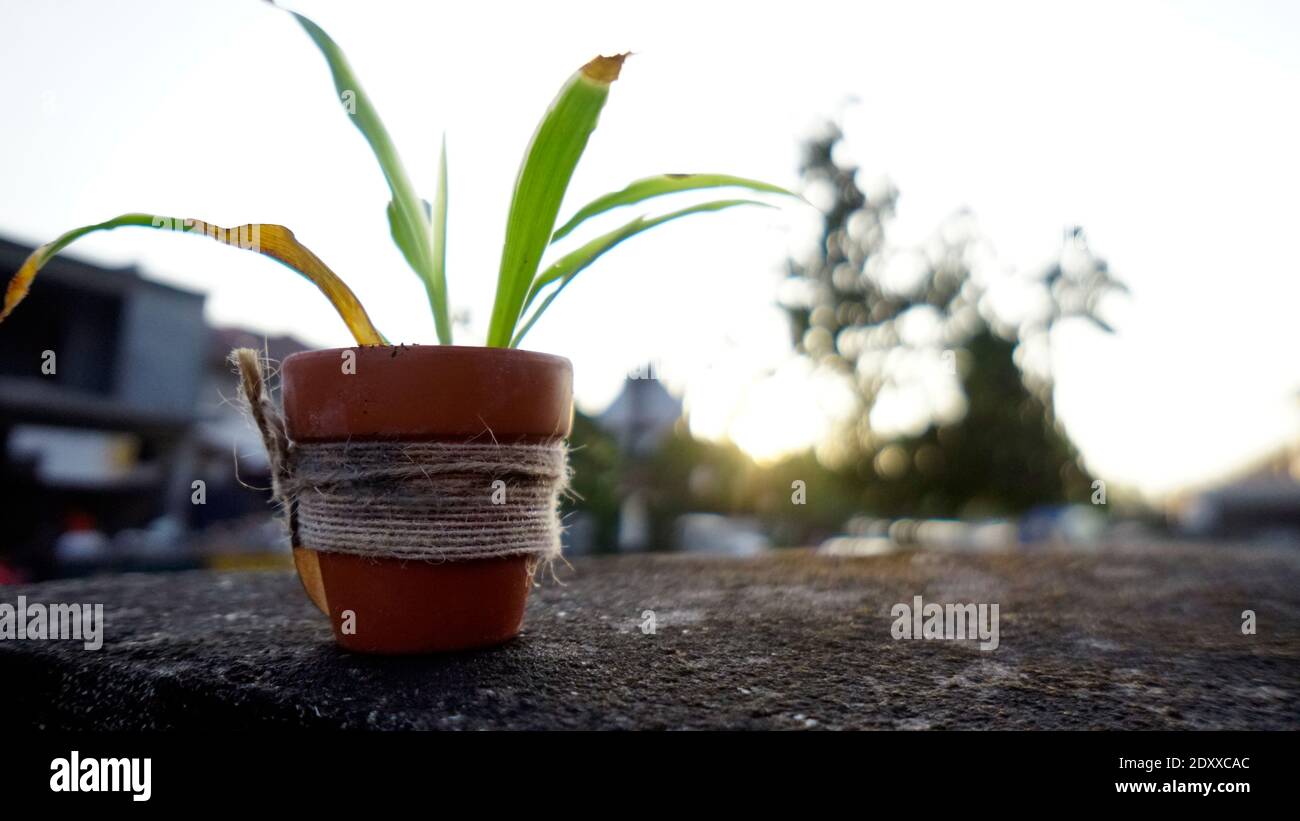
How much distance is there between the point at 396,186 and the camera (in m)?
1.03

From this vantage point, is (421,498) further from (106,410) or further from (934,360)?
(106,410)

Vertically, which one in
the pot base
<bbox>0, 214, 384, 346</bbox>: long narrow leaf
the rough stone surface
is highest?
<bbox>0, 214, 384, 346</bbox>: long narrow leaf

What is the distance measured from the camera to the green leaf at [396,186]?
98cm

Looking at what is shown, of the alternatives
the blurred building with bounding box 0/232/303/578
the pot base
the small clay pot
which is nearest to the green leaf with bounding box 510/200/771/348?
the small clay pot

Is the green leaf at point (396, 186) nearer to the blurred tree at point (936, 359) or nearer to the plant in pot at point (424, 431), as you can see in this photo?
the plant in pot at point (424, 431)

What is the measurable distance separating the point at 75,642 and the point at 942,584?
1.41 m

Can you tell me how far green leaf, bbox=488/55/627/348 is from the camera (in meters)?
0.93

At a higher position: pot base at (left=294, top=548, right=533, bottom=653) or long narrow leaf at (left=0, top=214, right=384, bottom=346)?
long narrow leaf at (left=0, top=214, right=384, bottom=346)

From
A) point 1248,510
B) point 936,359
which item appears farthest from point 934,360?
point 1248,510

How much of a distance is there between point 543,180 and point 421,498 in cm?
40

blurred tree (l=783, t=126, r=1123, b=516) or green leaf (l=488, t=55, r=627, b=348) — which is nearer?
green leaf (l=488, t=55, r=627, b=348)

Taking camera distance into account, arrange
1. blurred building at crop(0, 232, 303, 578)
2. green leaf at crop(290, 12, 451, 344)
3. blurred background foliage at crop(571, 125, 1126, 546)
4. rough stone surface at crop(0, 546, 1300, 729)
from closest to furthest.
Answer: rough stone surface at crop(0, 546, 1300, 729), green leaf at crop(290, 12, 451, 344), blurred background foliage at crop(571, 125, 1126, 546), blurred building at crop(0, 232, 303, 578)

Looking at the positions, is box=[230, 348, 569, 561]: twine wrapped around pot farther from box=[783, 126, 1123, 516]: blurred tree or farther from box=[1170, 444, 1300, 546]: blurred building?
box=[1170, 444, 1300, 546]: blurred building

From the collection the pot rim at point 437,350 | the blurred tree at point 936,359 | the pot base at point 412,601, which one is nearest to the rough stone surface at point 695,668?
the pot base at point 412,601
